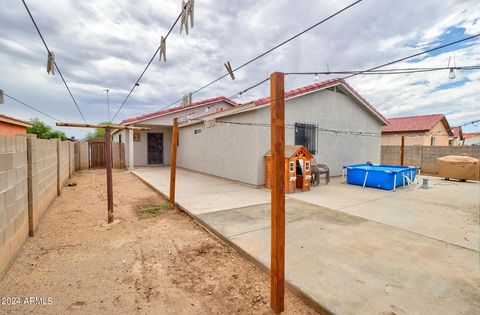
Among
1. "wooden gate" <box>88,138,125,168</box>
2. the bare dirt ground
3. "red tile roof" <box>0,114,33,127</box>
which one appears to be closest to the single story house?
"wooden gate" <box>88,138,125,168</box>

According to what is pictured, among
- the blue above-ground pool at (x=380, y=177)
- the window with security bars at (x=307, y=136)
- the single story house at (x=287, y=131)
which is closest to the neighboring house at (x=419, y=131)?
the single story house at (x=287, y=131)

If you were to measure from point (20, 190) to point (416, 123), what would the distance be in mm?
25112

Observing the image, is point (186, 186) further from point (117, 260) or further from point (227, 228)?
point (117, 260)

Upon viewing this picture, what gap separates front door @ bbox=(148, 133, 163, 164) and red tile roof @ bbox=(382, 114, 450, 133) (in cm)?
1823

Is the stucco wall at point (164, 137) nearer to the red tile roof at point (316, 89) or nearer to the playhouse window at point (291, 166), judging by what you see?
the red tile roof at point (316, 89)

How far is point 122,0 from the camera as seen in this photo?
4633mm

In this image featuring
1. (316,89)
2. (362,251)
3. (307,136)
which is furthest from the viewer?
(307,136)

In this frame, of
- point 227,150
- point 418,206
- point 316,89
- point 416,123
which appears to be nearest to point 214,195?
point 227,150

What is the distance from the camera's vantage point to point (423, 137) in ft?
59.7

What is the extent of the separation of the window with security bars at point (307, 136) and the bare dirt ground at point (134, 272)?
6358 millimetres

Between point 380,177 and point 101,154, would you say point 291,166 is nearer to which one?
point 380,177

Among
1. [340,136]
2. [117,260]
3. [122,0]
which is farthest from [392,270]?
[340,136]

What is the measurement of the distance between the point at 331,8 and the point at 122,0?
413 centimetres

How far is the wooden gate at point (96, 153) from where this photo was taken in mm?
15179
